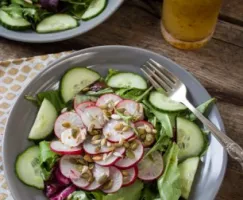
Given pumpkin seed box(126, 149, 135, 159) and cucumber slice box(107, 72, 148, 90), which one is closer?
pumpkin seed box(126, 149, 135, 159)

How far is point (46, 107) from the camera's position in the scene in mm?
1230

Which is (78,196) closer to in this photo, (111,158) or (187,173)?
(111,158)

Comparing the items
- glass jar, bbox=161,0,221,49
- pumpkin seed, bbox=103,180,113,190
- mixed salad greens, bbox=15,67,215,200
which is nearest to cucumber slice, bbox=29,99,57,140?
mixed salad greens, bbox=15,67,215,200

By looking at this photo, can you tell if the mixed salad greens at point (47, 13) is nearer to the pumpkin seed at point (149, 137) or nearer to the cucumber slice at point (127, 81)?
the cucumber slice at point (127, 81)

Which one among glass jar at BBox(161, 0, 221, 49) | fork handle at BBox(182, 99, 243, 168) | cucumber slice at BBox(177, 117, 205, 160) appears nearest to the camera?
fork handle at BBox(182, 99, 243, 168)

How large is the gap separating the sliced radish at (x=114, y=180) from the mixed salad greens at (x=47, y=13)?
489mm

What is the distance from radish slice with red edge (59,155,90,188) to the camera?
111 cm

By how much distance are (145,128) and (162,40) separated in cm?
41

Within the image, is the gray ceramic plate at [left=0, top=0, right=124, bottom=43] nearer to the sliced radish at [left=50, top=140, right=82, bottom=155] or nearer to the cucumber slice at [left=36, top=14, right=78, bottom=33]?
the cucumber slice at [left=36, top=14, right=78, bottom=33]

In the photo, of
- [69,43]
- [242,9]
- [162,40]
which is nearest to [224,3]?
[242,9]

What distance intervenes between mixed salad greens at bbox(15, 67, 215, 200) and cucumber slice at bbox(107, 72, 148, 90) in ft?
0.05

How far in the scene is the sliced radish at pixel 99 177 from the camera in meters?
1.10

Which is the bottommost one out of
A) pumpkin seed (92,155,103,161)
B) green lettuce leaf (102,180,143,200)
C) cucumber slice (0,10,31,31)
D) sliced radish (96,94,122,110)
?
green lettuce leaf (102,180,143,200)

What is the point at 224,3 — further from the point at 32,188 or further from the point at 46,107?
the point at 32,188
